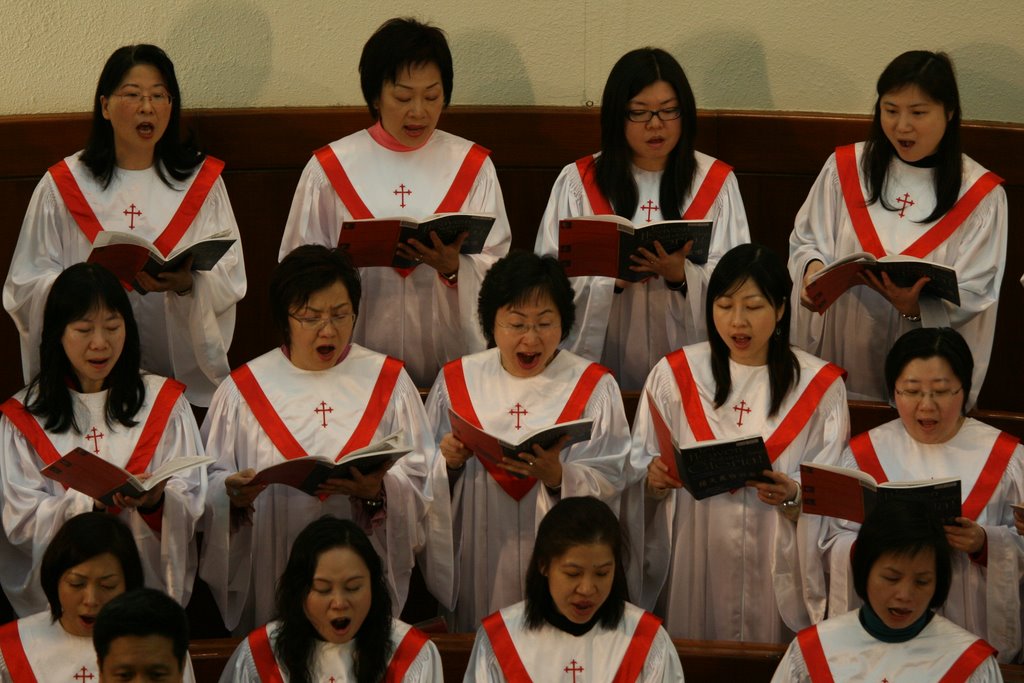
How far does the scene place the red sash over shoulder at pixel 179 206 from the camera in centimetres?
692

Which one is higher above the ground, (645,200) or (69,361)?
(645,200)

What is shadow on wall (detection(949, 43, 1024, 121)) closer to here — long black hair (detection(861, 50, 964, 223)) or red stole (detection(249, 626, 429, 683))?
long black hair (detection(861, 50, 964, 223))

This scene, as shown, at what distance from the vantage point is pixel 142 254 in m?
6.33

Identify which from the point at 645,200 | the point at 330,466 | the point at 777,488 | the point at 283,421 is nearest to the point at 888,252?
the point at 645,200

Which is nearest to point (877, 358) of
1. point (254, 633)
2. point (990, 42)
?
point (990, 42)

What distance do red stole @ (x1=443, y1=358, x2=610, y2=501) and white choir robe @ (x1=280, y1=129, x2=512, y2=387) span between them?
64 cm

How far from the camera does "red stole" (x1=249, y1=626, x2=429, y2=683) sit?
17.5ft

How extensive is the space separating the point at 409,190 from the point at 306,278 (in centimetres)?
122

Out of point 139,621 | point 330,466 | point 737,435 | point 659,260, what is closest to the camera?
Result: point 139,621

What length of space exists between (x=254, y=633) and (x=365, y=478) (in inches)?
24.8

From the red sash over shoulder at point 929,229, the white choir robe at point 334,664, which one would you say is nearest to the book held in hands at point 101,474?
the white choir robe at point 334,664

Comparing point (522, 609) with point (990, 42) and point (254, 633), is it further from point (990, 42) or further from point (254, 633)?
point (990, 42)

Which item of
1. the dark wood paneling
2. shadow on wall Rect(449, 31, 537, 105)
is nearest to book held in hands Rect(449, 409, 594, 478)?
the dark wood paneling

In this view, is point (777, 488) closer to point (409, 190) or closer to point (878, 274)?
point (878, 274)
